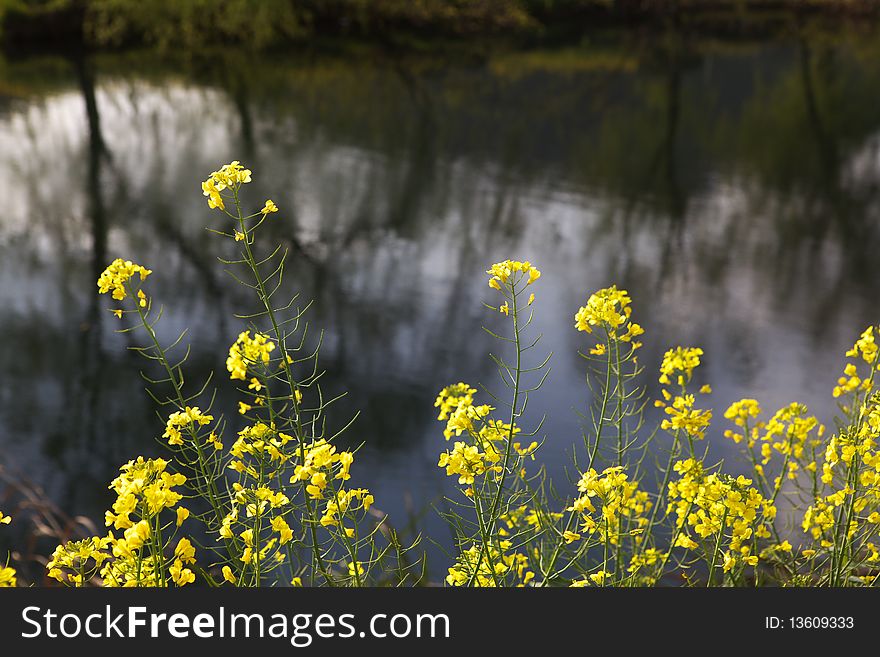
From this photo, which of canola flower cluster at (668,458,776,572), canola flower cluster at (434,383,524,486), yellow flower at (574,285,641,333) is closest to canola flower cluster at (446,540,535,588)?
canola flower cluster at (434,383,524,486)

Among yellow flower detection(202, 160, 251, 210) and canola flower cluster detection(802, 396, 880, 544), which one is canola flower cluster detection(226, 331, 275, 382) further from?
canola flower cluster detection(802, 396, 880, 544)

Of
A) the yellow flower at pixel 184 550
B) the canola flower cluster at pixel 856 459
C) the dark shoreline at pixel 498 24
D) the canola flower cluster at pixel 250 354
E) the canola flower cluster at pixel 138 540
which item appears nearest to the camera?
the canola flower cluster at pixel 138 540

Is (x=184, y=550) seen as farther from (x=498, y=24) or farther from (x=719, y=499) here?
(x=498, y=24)

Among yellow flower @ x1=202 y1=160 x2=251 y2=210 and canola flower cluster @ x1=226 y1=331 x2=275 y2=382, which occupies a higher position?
yellow flower @ x1=202 y1=160 x2=251 y2=210

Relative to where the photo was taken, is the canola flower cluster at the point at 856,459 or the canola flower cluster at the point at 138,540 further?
the canola flower cluster at the point at 856,459

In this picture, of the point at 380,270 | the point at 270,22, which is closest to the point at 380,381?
the point at 380,270

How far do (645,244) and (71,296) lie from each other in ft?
21.6

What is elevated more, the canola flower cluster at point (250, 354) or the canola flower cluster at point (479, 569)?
the canola flower cluster at point (250, 354)

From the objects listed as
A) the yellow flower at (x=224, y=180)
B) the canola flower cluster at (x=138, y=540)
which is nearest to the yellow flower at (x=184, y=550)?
the canola flower cluster at (x=138, y=540)

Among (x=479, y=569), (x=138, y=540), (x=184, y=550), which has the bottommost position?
(x=479, y=569)

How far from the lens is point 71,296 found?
977cm

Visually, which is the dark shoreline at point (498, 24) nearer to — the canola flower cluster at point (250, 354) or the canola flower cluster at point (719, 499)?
the canola flower cluster at point (250, 354)

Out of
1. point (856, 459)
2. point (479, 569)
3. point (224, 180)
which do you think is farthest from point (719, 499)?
point (224, 180)

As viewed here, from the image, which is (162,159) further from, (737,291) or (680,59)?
(680,59)
